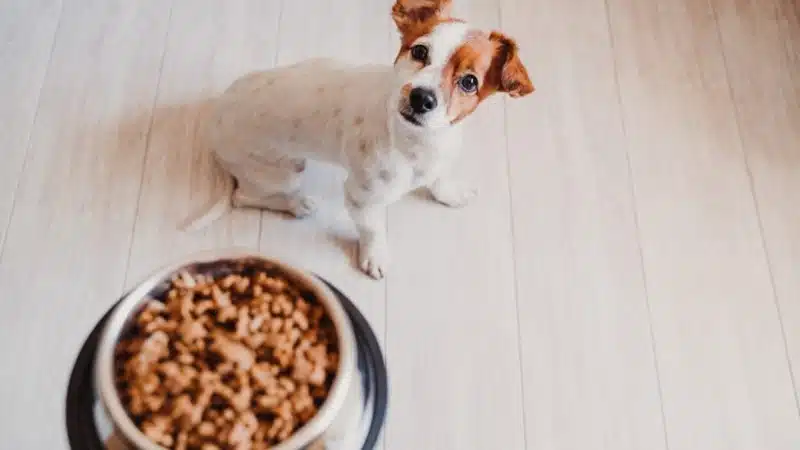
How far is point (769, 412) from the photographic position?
1549mm

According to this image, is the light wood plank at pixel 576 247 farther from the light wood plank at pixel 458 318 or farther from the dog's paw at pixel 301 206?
the dog's paw at pixel 301 206

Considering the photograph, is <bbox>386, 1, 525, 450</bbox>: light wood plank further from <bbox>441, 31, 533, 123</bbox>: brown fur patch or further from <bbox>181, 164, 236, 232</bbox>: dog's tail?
<bbox>441, 31, 533, 123</bbox>: brown fur patch

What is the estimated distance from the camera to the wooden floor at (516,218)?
153cm

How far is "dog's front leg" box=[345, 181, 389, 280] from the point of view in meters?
1.45

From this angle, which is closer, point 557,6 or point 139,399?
point 139,399

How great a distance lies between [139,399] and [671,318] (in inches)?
44.5

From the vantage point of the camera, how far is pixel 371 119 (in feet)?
4.30

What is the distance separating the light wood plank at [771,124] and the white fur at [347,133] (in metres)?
0.77

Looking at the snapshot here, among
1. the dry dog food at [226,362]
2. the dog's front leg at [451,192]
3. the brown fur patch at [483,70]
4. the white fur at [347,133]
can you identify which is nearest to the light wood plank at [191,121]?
the white fur at [347,133]

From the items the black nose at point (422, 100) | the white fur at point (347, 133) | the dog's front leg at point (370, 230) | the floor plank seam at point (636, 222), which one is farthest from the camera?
the floor plank seam at point (636, 222)

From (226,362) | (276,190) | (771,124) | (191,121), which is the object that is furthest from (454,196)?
(226,362)

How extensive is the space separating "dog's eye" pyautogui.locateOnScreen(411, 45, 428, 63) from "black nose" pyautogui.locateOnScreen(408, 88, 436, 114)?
5 cm

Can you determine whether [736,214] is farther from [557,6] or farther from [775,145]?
[557,6]

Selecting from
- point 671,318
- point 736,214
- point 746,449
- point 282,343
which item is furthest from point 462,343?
point 282,343
